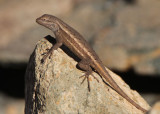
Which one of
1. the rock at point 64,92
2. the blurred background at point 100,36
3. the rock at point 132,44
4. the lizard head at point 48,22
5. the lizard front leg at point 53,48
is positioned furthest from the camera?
the blurred background at point 100,36

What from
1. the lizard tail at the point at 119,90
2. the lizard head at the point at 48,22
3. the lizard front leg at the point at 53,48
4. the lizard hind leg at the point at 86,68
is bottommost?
the lizard tail at the point at 119,90

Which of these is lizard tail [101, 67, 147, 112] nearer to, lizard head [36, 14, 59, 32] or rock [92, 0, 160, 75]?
lizard head [36, 14, 59, 32]

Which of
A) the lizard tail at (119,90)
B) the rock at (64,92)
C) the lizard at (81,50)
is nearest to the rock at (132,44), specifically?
the lizard at (81,50)

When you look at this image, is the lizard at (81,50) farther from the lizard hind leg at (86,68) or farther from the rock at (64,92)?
the rock at (64,92)

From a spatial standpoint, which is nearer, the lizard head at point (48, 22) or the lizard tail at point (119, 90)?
the lizard tail at point (119, 90)

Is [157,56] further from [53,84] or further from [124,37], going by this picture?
[53,84]

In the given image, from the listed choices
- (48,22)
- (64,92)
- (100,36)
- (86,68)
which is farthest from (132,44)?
(64,92)

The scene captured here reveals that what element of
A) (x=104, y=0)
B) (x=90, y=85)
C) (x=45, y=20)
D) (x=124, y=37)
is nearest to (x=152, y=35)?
(x=124, y=37)
